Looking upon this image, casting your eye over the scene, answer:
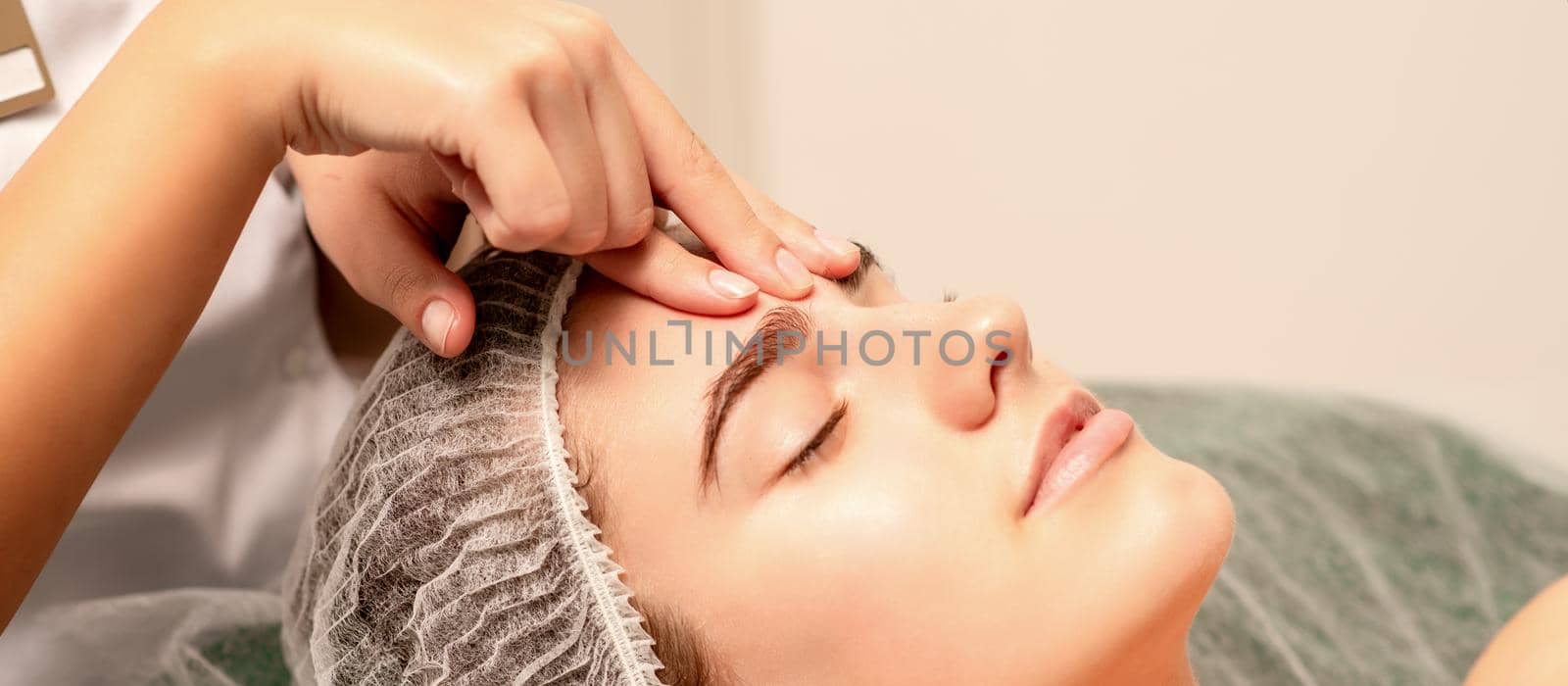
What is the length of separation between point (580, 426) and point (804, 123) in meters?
1.22

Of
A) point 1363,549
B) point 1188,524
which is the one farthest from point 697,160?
point 1363,549

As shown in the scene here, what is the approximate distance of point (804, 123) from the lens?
2.03m

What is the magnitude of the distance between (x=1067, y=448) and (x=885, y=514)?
164mm

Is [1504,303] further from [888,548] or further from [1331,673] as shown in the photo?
[888,548]

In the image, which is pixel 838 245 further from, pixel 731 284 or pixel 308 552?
pixel 308 552

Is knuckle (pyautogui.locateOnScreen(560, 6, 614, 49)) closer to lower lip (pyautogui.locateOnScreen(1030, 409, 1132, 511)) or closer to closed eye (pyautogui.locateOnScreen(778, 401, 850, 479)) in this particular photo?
closed eye (pyautogui.locateOnScreen(778, 401, 850, 479))

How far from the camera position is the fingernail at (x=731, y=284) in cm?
88

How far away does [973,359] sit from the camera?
2.87 feet

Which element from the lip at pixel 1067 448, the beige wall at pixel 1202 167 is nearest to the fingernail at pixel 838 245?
the lip at pixel 1067 448

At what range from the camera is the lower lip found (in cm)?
86

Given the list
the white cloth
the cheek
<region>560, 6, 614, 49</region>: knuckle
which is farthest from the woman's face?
the white cloth

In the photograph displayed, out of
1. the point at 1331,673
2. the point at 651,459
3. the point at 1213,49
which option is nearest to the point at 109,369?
the point at 651,459

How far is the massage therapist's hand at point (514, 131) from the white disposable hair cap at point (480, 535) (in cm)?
5

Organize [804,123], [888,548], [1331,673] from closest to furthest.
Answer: [888,548]
[1331,673]
[804,123]
